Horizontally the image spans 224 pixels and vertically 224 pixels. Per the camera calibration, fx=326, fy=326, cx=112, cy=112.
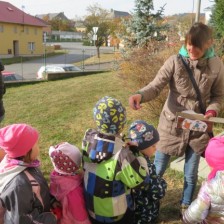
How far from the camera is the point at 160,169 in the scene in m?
3.04

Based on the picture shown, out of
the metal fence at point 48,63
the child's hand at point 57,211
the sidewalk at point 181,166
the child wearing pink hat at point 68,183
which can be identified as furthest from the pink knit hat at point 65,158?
the metal fence at point 48,63

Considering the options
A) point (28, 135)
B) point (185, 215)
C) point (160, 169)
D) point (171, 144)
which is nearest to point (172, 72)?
point (171, 144)

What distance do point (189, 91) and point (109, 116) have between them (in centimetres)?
89

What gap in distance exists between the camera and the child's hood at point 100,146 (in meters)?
2.14

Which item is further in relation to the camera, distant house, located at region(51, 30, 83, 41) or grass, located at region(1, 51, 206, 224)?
distant house, located at region(51, 30, 83, 41)

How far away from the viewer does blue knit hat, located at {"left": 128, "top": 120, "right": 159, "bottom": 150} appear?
7.75ft

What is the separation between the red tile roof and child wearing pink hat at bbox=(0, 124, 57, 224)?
41.3 meters

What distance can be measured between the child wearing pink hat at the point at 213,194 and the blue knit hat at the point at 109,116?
643mm

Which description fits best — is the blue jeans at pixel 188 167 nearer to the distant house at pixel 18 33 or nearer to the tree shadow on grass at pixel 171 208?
the tree shadow on grass at pixel 171 208

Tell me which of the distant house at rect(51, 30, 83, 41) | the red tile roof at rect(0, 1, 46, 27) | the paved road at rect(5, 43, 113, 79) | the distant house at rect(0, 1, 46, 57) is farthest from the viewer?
the distant house at rect(51, 30, 83, 41)

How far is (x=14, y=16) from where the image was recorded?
43.0 metres

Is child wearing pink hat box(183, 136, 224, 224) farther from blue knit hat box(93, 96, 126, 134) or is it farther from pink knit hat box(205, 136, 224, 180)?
blue knit hat box(93, 96, 126, 134)

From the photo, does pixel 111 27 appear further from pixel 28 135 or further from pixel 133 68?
pixel 28 135


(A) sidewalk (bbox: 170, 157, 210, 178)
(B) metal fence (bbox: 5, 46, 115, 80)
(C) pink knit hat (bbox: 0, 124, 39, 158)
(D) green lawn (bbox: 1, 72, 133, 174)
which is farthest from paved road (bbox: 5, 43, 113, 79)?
(C) pink knit hat (bbox: 0, 124, 39, 158)
